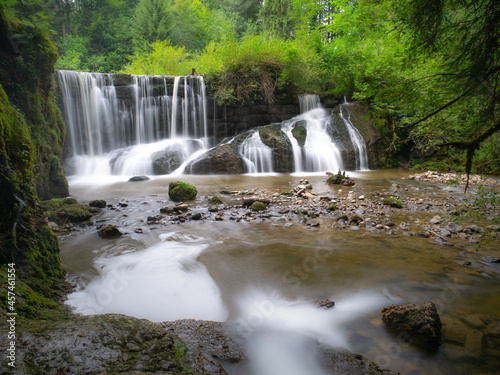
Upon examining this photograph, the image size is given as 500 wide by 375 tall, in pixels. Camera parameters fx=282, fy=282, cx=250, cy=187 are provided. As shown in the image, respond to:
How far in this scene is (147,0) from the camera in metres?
27.9

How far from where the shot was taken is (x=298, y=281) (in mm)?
3529

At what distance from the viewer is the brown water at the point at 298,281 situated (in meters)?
2.50

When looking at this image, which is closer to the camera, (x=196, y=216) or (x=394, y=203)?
(x=196, y=216)

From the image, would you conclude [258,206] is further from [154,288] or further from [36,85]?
[36,85]

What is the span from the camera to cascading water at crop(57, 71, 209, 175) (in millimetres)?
13672

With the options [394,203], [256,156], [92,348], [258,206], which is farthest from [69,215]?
[256,156]

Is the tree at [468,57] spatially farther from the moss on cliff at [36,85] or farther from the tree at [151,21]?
the tree at [151,21]

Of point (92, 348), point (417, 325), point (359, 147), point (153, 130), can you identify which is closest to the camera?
point (92, 348)

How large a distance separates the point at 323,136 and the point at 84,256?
12.9 meters

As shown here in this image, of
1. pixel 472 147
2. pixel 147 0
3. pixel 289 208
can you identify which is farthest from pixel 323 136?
pixel 147 0

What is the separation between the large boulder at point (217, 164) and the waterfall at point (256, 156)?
0.40 m

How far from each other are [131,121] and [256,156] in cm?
758

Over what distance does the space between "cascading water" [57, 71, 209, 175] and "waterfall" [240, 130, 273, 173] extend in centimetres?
287

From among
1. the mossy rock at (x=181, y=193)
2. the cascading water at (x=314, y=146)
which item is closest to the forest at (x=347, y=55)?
the cascading water at (x=314, y=146)
